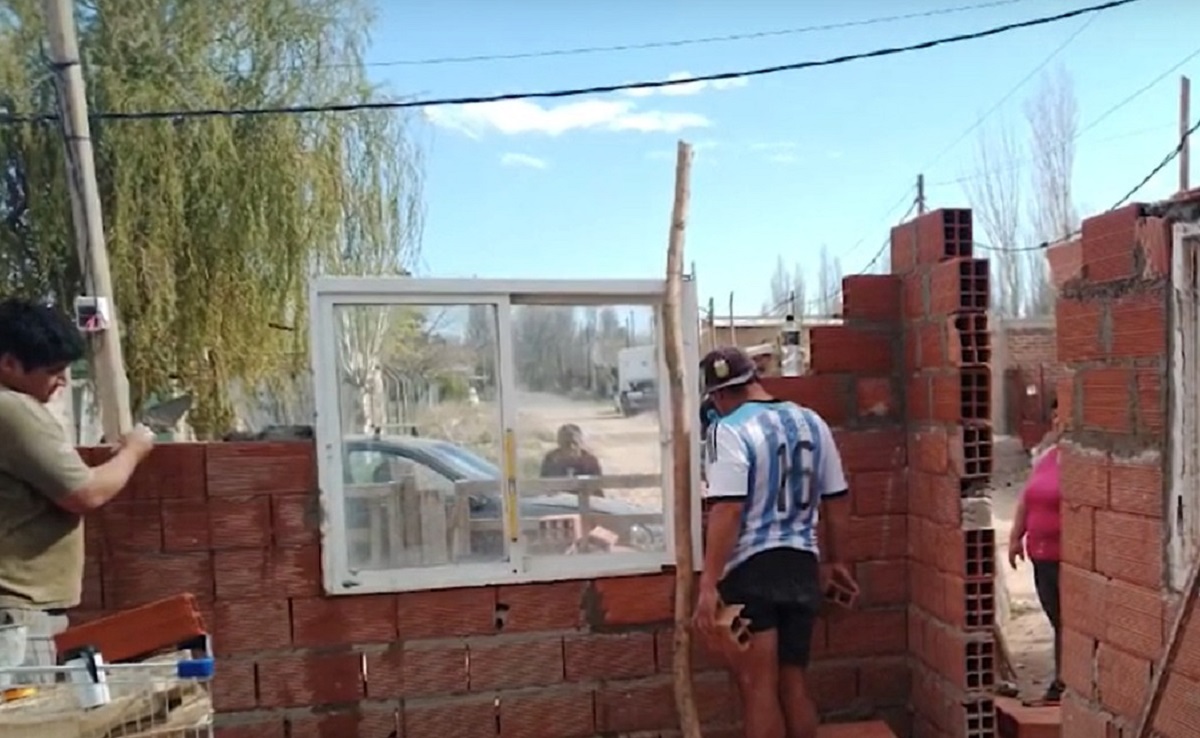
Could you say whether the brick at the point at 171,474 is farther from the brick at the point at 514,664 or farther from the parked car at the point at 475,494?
the brick at the point at 514,664

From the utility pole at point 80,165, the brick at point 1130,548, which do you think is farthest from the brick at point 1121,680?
the utility pole at point 80,165

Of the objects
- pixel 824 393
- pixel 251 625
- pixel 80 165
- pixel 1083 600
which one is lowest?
pixel 251 625

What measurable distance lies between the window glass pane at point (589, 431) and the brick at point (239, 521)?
36.9 inches

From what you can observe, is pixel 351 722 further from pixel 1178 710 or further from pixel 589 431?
pixel 1178 710

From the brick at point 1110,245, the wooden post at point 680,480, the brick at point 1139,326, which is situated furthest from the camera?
the wooden post at point 680,480

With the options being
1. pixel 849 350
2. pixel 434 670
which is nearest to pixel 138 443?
pixel 434 670

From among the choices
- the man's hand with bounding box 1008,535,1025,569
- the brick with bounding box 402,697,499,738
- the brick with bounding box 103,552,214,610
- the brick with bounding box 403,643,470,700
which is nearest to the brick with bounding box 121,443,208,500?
the brick with bounding box 103,552,214,610

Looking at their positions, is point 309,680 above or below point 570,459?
below

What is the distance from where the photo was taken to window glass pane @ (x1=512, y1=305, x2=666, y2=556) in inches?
131

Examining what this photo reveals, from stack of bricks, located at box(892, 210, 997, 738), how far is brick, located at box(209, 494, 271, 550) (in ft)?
8.20

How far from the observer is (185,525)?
10.3 ft

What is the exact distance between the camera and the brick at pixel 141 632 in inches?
90.0

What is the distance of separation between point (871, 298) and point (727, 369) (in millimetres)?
883

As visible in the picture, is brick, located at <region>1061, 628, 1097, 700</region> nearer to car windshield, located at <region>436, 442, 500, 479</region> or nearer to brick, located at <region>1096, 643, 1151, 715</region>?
brick, located at <region>1096, 643, 1151, 715</region>
